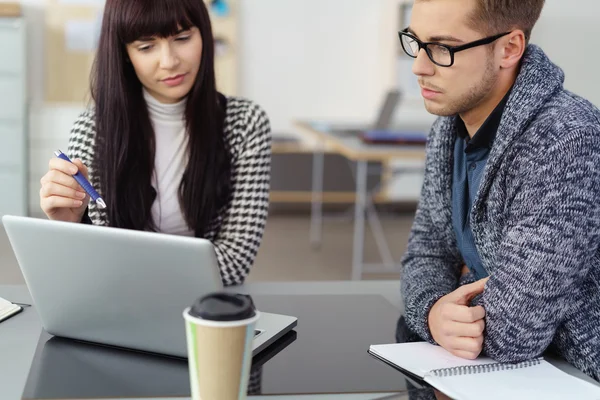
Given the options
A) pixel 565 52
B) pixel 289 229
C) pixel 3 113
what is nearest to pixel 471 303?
pixel 289 229

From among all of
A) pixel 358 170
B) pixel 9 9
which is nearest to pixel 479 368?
pixel 358 170

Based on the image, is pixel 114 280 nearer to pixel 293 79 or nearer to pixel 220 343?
pixel 220 343

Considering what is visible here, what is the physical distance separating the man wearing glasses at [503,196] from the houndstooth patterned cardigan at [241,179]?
33cm

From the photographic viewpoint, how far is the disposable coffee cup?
62 centimetres

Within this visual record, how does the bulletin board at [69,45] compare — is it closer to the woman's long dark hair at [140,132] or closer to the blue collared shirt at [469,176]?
the woman's long dark hair at [140,132]

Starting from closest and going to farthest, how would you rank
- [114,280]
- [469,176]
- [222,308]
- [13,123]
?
[222,308] < [114,280] < [469,176] < [13,123]

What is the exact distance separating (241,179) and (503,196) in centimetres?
60

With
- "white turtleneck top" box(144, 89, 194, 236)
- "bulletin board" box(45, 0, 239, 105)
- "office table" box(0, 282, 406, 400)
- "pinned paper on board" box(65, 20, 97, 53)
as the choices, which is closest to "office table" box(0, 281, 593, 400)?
→ "office table" box(0, 282, 406, 400)

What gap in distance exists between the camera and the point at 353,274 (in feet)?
12.3

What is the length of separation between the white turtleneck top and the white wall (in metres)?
3.70

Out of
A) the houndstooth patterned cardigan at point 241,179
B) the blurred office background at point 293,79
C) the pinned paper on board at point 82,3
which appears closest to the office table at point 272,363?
the houndstooth patterned cardigan at point 241,179

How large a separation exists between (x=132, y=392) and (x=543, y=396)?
0.45 m

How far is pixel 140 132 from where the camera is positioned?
1521 millimetres

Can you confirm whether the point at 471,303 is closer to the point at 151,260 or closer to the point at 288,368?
the point at 288,368
